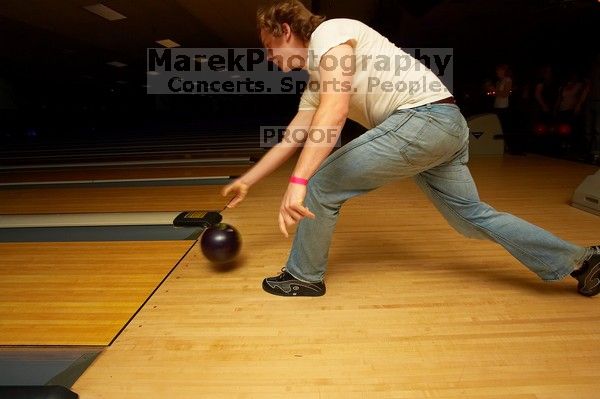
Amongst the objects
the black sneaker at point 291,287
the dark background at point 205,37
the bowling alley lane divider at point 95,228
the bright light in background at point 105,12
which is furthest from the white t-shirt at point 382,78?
the bright light in background at point 105,12

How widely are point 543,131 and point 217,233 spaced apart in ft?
17.2

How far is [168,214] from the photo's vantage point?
8.07 ft

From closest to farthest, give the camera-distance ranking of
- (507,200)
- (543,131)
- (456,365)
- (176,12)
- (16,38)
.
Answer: (456,365), (507,200), (543,131), (176,12), (16,38)

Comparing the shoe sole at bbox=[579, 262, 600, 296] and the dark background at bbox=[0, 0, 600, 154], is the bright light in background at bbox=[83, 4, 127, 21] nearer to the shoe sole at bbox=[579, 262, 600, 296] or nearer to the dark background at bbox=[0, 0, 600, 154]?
the dark background at bbox=[0, 0, 600, 154]

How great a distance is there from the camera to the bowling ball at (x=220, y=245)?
165 centimetres

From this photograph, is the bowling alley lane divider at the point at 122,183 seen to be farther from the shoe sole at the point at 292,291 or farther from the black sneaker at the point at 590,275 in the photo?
the black sneaker at the point at 590,275

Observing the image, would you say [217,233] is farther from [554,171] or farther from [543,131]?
[543,131]

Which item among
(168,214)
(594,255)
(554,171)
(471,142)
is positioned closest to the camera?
(594,255)

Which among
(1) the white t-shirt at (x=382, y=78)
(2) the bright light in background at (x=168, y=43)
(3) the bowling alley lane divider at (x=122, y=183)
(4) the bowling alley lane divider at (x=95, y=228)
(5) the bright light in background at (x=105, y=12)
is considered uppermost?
(2) the bright light in background at (x=168, y=43)

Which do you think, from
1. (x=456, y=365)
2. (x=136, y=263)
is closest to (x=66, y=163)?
(x=136, y=263)
